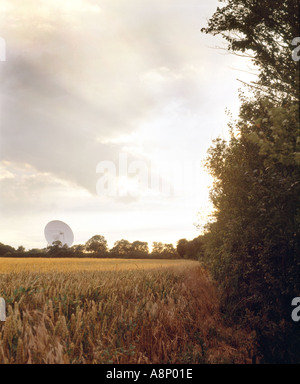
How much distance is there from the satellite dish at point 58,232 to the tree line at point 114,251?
1360 millimetres

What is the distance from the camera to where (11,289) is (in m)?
→ 9.66

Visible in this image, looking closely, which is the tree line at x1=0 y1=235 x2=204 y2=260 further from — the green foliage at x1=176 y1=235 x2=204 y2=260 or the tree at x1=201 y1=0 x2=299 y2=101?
the tree at x1=201 y1=0 x2=299 y2=101

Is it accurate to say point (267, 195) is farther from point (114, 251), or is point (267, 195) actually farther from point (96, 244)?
point (96, 244)

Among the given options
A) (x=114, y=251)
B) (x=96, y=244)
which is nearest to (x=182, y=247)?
(x=114, y=251)

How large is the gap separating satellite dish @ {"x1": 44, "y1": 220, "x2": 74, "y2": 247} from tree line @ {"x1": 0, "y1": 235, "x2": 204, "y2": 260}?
1.36 meters

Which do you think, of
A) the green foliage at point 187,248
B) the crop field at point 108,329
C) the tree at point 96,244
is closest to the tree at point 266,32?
the crop field at point 108,329

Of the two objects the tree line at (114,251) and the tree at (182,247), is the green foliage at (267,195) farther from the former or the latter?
the tree at (182,247)

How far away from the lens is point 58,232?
5806 cm

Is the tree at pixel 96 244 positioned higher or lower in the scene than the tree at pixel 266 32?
lower

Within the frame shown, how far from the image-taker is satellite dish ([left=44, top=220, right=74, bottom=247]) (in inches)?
2280

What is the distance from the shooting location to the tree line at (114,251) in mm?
52000

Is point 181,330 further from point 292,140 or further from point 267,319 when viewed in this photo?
point 292,140

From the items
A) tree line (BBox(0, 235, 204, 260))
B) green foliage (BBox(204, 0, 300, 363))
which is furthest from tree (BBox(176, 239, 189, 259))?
green foliage (BBox(204, 0, 300, 363))
